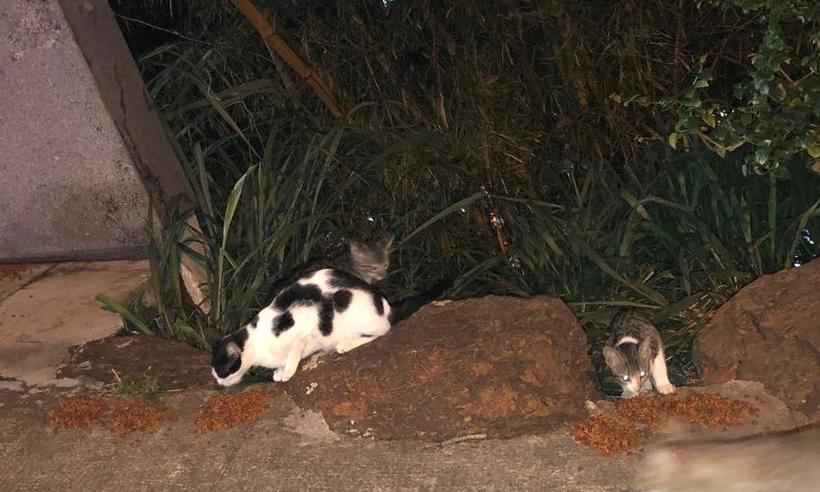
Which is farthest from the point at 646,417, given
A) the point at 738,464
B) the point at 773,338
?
the point at 773,338

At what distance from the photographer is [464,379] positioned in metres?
3.60

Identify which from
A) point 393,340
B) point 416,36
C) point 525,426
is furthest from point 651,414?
point 416,36

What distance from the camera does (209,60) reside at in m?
5.31

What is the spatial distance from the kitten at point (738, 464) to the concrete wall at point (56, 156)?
2613 mm

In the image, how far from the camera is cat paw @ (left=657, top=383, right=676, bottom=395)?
3.62m

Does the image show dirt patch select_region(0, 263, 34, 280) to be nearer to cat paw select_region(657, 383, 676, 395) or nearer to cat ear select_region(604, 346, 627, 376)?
cat ear select_region(604, 346, 627, 376)

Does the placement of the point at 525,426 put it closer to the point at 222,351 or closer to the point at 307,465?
the point at 307,465

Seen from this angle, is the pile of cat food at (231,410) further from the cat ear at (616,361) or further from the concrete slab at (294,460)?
the cat ear at (616,361)

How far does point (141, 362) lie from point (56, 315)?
2.22 feet

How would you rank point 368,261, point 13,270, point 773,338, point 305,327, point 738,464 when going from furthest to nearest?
point 13,270 → point 368,261 → point 305,327 → point 773,338 → point 738,464

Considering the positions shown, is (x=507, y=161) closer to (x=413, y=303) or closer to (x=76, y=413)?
(x=413, y=303)

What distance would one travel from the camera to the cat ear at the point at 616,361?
3.66 meters

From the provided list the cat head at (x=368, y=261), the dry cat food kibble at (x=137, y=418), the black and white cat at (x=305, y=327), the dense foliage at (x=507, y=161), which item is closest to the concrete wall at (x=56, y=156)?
the dense foliage at (x=507, y=161)

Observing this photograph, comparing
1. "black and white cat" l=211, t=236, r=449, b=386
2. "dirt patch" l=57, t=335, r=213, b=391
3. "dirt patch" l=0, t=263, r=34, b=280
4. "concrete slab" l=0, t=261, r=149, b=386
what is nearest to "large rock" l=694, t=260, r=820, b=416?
"black and white cat" l=211, t=236, r=449, b=386
